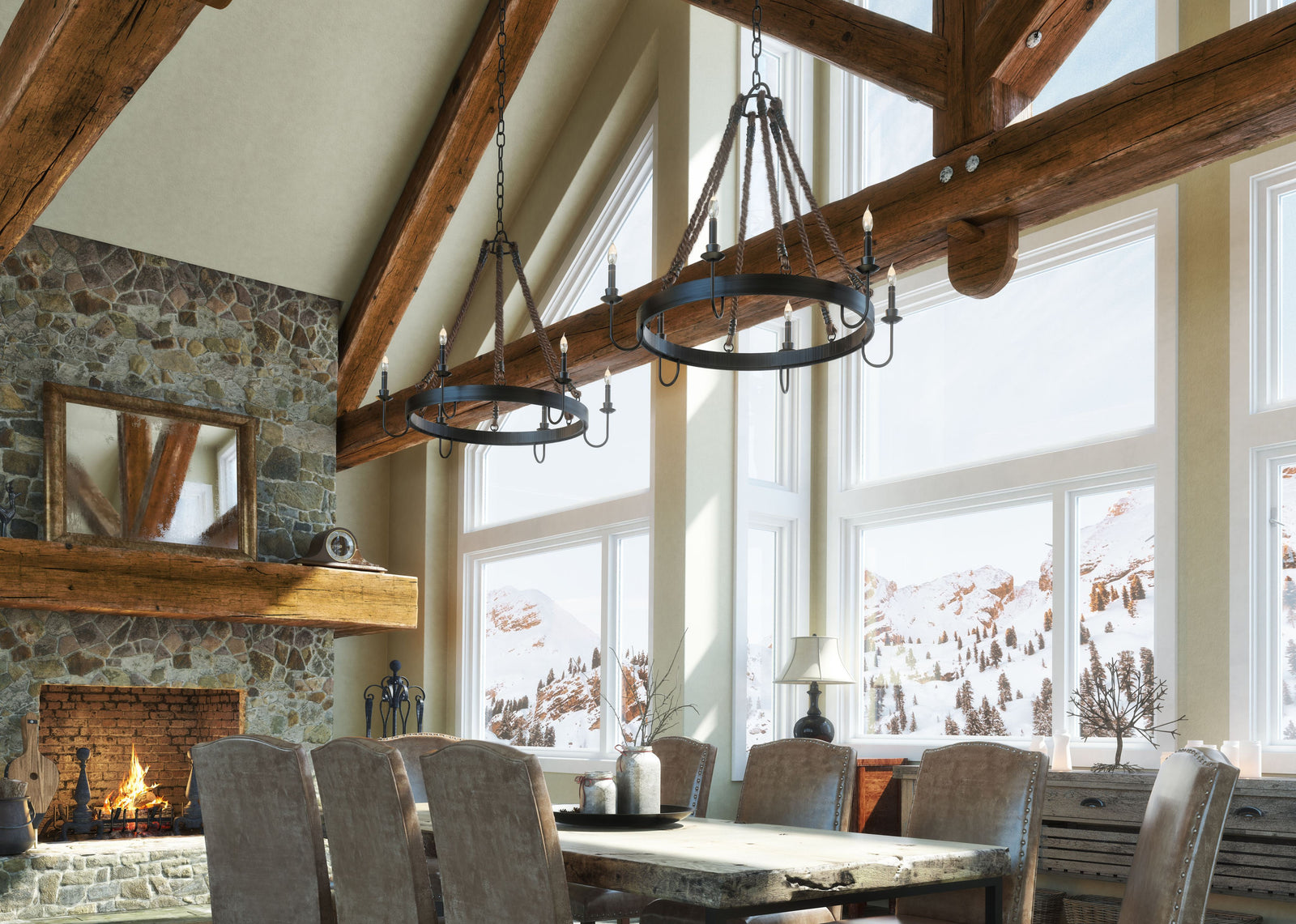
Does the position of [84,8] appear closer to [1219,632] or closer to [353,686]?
[1219,632]

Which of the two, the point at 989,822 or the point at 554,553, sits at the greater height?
the point at 554,553

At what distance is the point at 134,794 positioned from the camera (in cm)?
730

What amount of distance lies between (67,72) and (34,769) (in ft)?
14.4

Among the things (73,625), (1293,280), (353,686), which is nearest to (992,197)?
(1293,280)

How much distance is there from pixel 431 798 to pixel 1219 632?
3.82m

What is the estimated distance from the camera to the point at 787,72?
298 inches

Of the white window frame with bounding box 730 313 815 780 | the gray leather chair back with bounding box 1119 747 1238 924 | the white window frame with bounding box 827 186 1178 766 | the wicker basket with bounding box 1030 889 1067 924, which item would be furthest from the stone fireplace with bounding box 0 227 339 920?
the gray leather chair back with bounding box 1119 747 1238 924

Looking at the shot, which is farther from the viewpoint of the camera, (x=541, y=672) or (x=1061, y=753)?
(x=541, y=672)

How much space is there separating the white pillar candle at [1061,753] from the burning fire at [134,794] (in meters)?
5.22

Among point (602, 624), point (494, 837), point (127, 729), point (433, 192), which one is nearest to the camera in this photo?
point (494, 837)

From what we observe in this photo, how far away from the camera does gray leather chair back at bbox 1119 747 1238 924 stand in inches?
98.7

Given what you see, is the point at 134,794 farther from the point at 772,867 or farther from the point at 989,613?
the point at 772,867

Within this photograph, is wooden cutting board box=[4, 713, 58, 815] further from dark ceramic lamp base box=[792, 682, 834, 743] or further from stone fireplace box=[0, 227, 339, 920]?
dark ceramic lamp base box=[792, 682, 834, 743]

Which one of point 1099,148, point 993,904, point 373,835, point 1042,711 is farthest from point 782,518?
point 373,835
